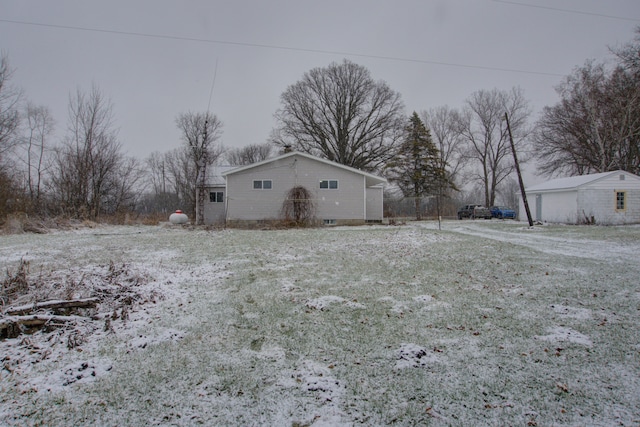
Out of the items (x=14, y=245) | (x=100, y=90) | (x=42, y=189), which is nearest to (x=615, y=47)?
(x=14, y=245)

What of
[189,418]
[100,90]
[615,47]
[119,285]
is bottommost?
[189,418]

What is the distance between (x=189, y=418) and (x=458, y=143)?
43.5m

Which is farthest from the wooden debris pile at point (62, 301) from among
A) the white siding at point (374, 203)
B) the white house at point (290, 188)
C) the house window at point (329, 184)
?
the white siding at point (374, 203)

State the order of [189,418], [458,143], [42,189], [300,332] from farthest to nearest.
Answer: [458,143]
[42,189]
[300,332]
[189,418]

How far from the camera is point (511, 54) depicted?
601 inches

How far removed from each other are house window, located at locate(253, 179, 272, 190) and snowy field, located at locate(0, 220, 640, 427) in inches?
549

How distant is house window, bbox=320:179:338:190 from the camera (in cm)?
2078

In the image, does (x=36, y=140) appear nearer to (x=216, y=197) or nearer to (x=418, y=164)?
(x=216, y=197)

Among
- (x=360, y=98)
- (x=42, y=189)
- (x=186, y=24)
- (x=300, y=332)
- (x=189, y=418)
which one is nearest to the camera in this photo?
(x=189, y=418)

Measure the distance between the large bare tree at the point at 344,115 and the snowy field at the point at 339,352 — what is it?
94.5 feet

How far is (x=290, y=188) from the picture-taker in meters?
20.4

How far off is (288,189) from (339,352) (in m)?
17.4

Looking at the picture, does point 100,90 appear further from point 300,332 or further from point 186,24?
point 300,332

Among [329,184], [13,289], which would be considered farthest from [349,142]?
[13,289]
